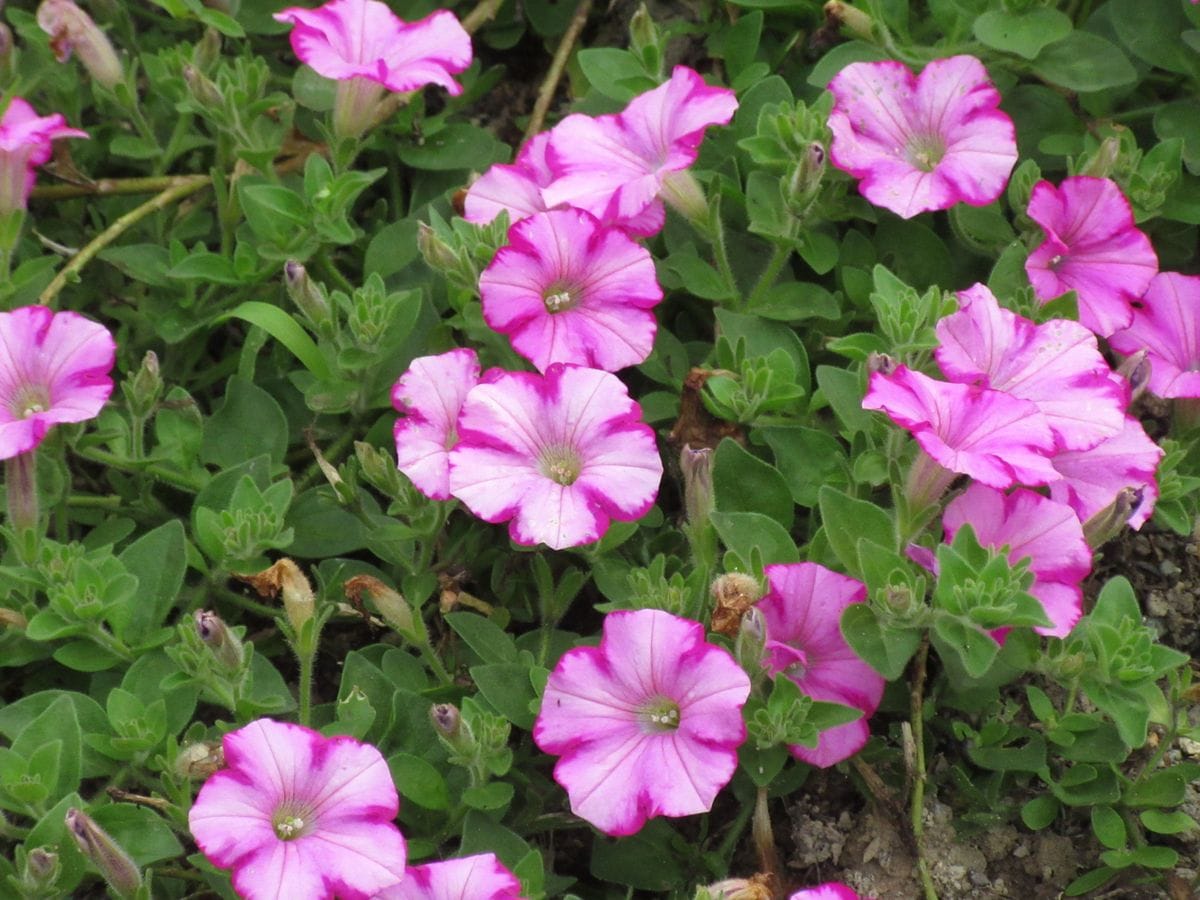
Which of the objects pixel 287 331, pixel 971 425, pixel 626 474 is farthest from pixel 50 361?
pixel 971 425

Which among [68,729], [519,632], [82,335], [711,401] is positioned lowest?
[519,632]

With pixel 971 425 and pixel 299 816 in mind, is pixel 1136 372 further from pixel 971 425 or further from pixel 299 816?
pixel 299 816

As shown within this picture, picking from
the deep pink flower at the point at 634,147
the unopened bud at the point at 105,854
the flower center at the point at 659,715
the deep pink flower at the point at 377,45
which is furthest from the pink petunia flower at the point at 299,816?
the deep pink flower at the point at 377,45

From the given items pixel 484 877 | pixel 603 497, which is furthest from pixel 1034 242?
pixel 484 877

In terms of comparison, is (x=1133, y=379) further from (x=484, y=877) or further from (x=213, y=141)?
(x=213, y=141)

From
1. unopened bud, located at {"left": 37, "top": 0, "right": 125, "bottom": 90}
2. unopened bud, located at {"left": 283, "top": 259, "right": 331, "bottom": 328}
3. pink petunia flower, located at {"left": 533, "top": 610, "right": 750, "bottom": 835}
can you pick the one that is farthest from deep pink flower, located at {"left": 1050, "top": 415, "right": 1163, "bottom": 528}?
unopened bud, located at {"left": 37, "top": 0, "right": 125, "bottom": 90}

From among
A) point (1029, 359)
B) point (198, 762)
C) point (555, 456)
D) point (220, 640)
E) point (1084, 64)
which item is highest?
point (1084, 64)

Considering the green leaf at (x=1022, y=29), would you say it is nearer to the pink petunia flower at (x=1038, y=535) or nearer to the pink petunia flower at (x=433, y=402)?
the pink petunia flower at (x=1038, y=535)
